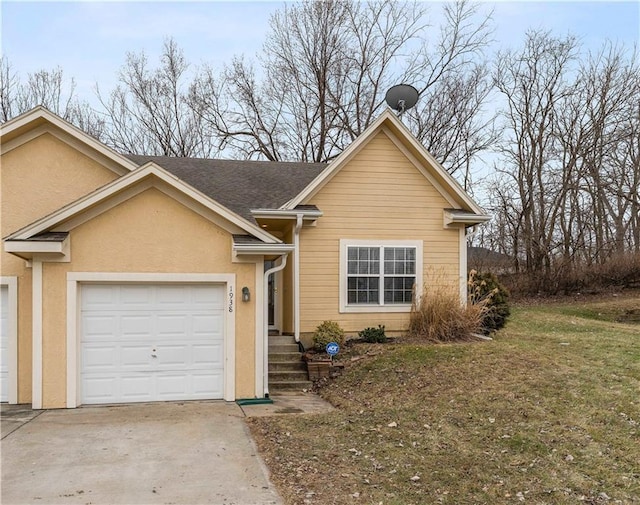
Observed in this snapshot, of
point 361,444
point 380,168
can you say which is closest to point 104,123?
point 380,168

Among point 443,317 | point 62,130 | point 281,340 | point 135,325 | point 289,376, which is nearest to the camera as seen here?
point 135,325

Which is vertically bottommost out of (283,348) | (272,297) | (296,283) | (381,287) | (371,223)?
(283,348)

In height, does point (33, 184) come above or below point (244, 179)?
below

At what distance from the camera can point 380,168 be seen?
12234mm

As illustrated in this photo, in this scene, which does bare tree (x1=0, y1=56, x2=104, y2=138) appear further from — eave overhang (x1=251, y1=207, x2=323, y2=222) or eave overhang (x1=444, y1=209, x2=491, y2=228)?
eave overhang (x1=444, y1=209, x2=491, y2=228)

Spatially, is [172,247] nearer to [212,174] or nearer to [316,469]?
[316,469]

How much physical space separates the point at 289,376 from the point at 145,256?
12.0 feet

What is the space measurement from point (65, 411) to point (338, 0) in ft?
81.3

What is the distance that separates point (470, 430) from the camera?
6.79m

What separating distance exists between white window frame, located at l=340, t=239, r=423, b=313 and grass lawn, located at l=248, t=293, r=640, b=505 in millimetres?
1406

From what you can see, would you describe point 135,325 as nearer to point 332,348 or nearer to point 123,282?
point 123,282

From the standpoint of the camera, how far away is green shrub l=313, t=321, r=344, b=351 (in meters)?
11.2

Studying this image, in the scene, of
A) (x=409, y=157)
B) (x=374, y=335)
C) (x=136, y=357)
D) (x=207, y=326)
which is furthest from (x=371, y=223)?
(x=136, y=357)

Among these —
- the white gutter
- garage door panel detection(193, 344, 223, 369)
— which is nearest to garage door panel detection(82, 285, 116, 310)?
garage door panel detection(193, 344, 223, 369)
